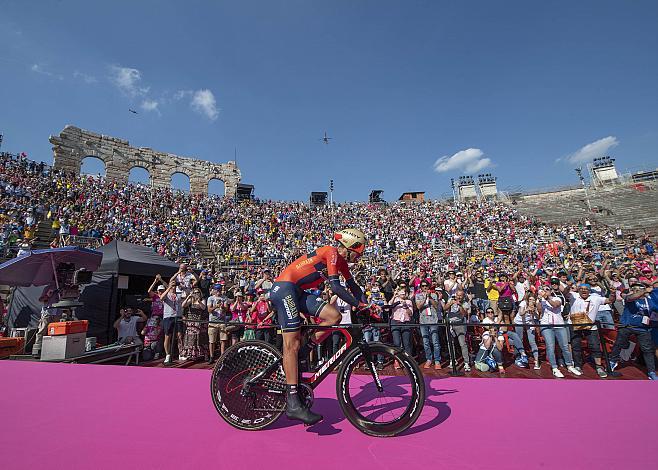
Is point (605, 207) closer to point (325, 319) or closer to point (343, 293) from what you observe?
point (325, 319)

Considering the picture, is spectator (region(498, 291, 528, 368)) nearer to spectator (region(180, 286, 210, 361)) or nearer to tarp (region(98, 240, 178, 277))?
spectator (region(180, 286, 210, 361))

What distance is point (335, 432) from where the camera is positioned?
2.78 meters

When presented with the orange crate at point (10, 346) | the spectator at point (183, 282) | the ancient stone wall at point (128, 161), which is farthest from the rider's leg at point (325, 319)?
the ancient stone wall at point (128, 161)

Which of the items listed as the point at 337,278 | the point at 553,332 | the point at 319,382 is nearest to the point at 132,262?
the point at 319,382

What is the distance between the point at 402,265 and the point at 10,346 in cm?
1908

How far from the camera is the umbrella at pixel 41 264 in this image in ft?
26.6

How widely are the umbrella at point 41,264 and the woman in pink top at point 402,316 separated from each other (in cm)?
820

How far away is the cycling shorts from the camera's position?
9.82ft

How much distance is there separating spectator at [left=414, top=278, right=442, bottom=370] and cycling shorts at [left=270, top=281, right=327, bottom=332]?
14.7 ft

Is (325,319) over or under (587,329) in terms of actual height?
over

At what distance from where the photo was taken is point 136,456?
2.39m

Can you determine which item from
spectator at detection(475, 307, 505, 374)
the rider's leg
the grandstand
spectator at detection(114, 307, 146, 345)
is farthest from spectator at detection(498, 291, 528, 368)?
the grandstand

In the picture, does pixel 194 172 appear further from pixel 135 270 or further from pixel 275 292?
pixel 275 292

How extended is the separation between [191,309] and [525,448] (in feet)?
26.0
